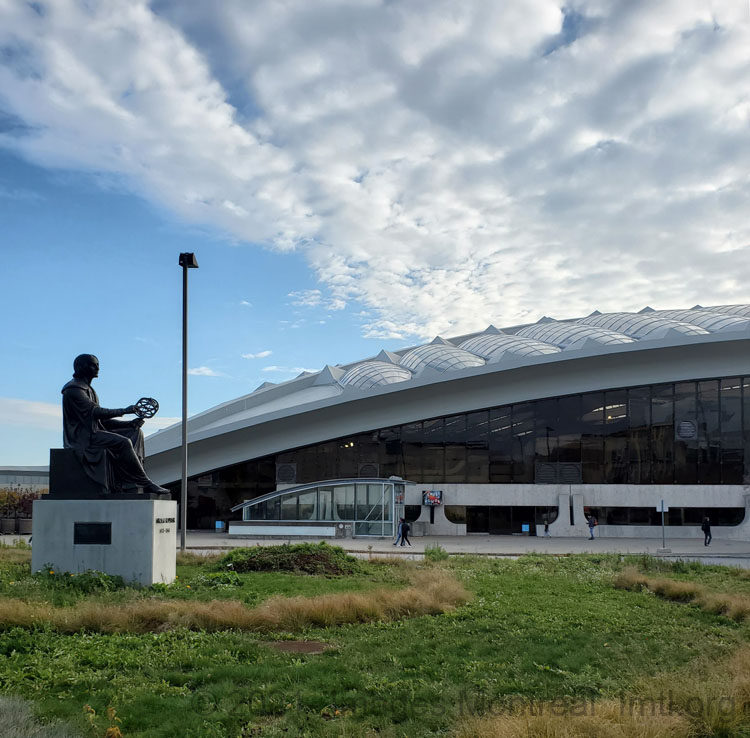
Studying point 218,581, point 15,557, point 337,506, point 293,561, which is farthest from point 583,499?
point 15,557

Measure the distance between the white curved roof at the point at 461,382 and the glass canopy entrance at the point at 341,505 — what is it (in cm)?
687

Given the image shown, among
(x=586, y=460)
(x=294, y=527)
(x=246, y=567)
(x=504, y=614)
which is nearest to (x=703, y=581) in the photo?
(x=504, y=614)

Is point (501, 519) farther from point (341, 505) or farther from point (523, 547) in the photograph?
point (523, 547)

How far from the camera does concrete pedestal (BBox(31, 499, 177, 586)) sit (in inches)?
566

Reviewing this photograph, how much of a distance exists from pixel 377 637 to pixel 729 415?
128ft

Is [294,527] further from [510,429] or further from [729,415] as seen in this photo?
[729,415]

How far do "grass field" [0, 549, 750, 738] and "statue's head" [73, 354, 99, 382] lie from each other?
3.91 m

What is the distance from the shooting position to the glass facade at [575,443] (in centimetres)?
4350

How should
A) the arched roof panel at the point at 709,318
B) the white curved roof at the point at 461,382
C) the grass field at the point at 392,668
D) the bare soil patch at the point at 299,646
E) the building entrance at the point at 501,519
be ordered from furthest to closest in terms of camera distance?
the arched roof panel at the point at 709,318 < the white curved roof at the point at 461,382 < the building entrance at the point at 501,519 < the bare soil patch at the point at 299,646 < the grass field at the point at 392,668

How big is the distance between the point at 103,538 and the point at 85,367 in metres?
3.32

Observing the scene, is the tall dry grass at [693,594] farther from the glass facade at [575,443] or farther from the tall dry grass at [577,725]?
the glass facade at [575,443]

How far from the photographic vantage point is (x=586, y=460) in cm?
4406

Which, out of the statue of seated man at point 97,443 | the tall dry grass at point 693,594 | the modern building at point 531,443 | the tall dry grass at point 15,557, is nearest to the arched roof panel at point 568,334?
the modern building at point 531,443

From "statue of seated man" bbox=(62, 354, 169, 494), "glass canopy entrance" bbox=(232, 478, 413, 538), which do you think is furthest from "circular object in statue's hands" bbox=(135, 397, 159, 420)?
"glass canopy entrance" bbox=(232, 478, 413, 538)
